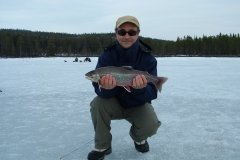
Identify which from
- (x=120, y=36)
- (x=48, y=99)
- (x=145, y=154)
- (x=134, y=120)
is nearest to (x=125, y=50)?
(x=120, y=36)

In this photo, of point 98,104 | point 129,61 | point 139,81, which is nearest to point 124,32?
point 129,61

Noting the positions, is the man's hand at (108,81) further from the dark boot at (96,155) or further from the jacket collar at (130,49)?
the dark boot at (96,155)

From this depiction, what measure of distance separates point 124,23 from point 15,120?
2.99 meters

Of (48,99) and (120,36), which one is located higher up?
(120,36)

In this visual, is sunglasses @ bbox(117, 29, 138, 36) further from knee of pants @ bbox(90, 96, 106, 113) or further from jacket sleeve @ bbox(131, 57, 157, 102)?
knee of pants @ bbox(90, 96, 106, 113)

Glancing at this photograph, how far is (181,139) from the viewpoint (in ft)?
12.1

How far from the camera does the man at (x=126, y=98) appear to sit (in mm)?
3117

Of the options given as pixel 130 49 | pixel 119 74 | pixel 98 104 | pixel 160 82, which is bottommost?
pixel 98 104

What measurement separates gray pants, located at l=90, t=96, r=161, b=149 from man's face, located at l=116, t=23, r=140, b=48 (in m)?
0.80

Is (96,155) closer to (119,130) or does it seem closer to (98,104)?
(98,104)

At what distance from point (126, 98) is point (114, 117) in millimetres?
324

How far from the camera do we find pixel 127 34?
3176 mm

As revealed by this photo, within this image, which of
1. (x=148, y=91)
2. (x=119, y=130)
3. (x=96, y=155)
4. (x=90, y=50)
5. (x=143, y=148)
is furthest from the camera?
(x=90, y=50)

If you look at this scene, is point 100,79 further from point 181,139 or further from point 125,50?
point 181,139
